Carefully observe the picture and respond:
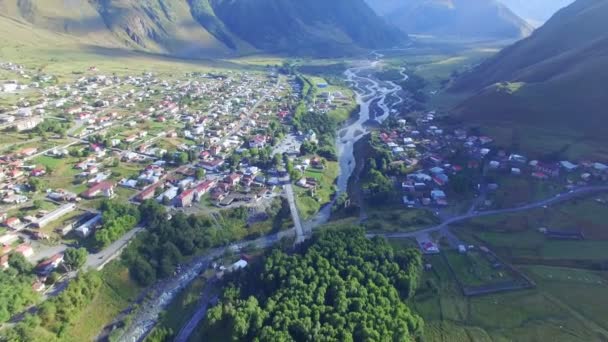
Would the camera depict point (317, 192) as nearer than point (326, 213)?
No

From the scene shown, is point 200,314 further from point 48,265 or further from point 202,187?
→ point 202,187

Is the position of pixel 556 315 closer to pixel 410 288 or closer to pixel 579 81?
pixel 410 288

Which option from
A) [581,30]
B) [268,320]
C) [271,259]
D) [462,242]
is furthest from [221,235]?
[581,30]

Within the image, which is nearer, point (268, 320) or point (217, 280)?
point (268, 320)

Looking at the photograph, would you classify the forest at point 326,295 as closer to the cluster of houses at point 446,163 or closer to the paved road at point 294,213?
the paved road at point 294,213

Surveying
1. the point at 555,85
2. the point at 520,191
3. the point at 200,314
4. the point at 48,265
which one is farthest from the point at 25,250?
the point at 555,85

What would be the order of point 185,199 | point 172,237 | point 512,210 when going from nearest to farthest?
1. point 172,237
2. point 185,199
3. point 512,210

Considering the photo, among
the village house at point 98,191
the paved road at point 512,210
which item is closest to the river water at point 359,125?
the paved road at point 512,210
